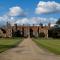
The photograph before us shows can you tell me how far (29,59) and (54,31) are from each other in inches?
6952

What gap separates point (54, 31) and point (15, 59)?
581 feet

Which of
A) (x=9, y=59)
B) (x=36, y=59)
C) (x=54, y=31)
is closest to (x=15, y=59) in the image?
(x=9, y=59)

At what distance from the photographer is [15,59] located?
18594mm

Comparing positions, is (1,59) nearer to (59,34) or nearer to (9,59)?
(9,59)

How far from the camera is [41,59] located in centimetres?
1903

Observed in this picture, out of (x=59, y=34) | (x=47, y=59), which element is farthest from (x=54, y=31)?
(x=47, y=59)

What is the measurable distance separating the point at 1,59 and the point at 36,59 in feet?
8.91

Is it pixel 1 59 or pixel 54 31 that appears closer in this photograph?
pixel 1 59

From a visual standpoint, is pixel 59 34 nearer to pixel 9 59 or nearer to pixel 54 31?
pixel 54 31

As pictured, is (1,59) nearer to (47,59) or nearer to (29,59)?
(29,59)

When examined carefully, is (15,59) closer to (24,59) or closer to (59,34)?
(24,59)

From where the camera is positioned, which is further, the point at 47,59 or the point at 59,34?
the point at 59,34

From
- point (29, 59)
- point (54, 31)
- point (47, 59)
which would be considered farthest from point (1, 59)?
point (54, 31)

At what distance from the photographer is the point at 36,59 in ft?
62.2
